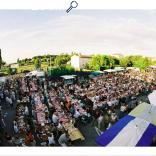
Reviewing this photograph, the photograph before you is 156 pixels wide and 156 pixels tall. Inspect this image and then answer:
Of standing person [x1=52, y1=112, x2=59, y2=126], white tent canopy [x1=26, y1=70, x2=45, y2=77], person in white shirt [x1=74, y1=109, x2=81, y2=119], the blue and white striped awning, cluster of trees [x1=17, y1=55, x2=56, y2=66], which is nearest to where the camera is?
the blue and white striped awning

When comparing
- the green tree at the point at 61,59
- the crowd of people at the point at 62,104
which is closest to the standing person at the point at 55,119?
the crowd of people at the point at 62,104

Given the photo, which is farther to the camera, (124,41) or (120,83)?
(120,83)

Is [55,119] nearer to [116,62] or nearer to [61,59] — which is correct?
[61,59]

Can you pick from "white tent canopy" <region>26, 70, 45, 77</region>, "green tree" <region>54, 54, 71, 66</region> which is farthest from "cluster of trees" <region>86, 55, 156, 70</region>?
"white tent canopy" <region>26, 70, 45, 77</region>

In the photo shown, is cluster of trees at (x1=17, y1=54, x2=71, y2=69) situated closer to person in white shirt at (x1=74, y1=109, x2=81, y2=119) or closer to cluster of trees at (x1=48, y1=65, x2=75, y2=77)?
cluster of trees at (x1=48, y1=65, x2=75, y2=77)
